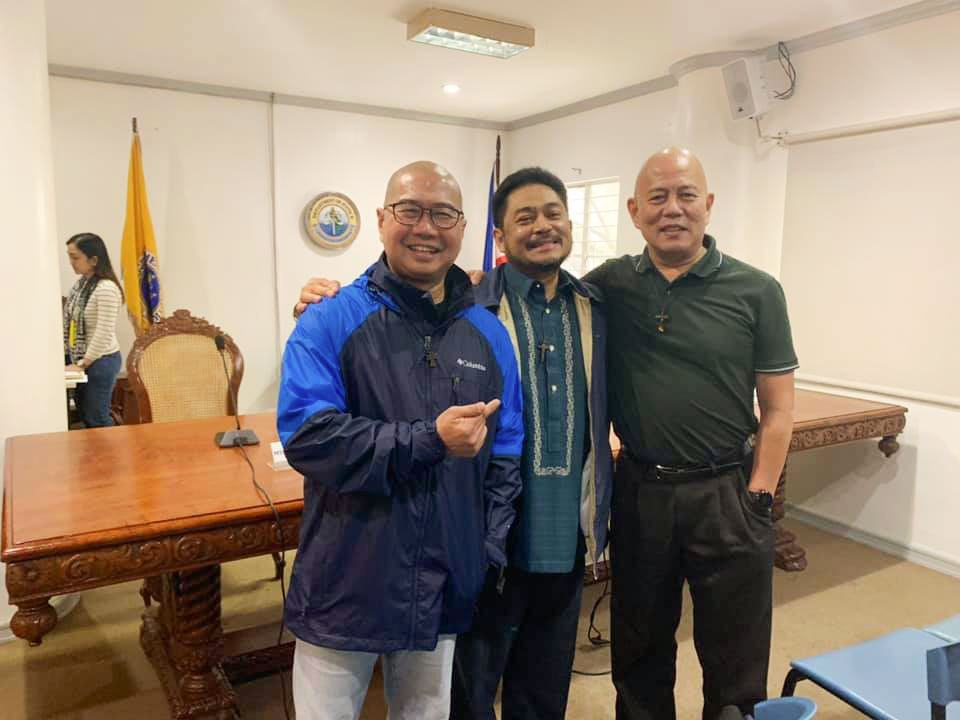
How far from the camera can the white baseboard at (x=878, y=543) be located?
10.7ft

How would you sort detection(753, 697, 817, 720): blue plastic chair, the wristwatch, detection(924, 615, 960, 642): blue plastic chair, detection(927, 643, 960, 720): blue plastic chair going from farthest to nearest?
the wristwatch → detection(924, 615, 960, 642): blue plastic chair → detection(927, 643, 960, 720): blue plastic chair → detection(753, 697, 817, 720): blue plastic chair

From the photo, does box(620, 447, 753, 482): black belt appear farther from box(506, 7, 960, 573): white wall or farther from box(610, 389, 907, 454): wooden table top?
box(506, 7, 960, 573): white wall

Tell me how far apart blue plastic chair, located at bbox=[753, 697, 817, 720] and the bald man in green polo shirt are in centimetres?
68

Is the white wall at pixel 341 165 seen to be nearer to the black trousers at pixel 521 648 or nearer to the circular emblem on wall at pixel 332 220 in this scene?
the circular emblem on wall at pixel 332 220

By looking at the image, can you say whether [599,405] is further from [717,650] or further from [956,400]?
[956,400]

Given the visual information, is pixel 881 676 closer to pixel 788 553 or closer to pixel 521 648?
pixel 521 648

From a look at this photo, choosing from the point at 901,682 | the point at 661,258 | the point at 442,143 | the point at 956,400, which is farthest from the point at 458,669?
the point at 442,143

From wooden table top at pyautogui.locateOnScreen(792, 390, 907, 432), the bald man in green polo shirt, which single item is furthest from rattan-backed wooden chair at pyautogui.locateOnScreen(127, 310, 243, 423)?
wooden table top at pyautogui.locateOnScreen(792, 390, 907, 432)

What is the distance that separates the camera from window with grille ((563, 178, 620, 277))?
523 cm

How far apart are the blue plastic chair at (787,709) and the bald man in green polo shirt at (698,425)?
2.24ft

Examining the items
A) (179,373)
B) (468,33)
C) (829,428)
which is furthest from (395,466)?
(468,33)

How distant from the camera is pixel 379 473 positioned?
1.14 metres

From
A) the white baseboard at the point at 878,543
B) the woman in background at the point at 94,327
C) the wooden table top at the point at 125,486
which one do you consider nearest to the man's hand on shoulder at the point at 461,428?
the wooden table top at the point at 125,486

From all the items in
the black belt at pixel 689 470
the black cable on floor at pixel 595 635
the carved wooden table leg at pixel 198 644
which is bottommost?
the black cable on floor at pixel 595 635
